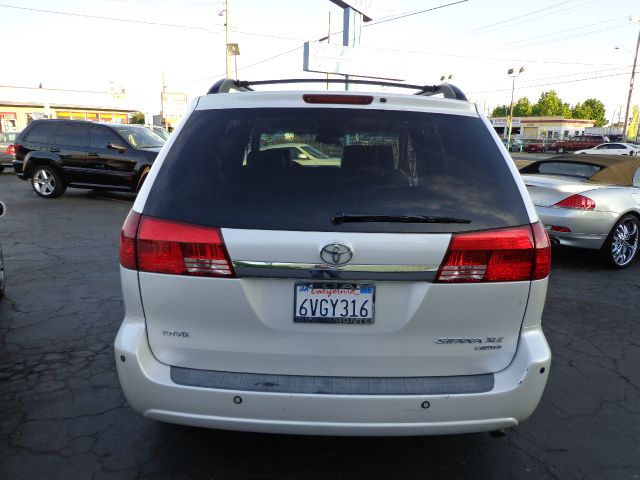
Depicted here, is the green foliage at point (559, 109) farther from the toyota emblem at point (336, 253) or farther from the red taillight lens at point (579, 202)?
the toyota emblem at point (336, 253)

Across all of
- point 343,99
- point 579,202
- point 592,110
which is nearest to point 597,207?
point 579,202

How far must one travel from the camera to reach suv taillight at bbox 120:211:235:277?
1.99m

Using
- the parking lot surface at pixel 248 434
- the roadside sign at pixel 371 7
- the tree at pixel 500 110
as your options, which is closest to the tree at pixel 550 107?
the tree at pixel 500 110

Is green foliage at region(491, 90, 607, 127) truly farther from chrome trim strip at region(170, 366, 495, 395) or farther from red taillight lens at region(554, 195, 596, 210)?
chrome trim strip at region(170, 366, 495, 395)

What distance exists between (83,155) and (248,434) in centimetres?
1061

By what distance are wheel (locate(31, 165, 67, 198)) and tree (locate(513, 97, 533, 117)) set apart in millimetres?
124481

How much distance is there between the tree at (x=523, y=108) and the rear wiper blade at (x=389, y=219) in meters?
131

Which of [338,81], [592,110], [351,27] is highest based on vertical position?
[592,110]

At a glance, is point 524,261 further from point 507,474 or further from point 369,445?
point 369,445

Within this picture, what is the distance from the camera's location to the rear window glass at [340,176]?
203 cm

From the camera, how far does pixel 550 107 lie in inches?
4461

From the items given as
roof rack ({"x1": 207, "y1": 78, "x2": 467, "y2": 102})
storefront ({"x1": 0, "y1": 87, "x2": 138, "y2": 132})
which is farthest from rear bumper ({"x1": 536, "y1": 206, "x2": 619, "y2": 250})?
storefront ({"x1": 0, "y1": 87, "x2": 138, "y2": 132})

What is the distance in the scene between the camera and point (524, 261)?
2.09 metres

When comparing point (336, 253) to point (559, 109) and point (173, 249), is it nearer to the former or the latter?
point (173, 249)
